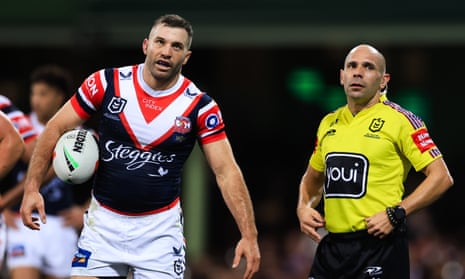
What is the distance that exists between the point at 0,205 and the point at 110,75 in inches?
67.4

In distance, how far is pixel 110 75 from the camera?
8641mm

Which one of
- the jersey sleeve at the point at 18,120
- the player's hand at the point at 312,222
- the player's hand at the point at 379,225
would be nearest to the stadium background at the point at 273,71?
the jersey sleeve at the point at 18,120

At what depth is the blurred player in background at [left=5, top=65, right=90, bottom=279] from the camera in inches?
440

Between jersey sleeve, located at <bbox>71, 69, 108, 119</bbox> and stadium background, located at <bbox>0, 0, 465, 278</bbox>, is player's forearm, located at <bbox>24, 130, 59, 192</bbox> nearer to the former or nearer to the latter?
jersey sleeve, located at <bbox>71, 69, 108, 119</bbox>

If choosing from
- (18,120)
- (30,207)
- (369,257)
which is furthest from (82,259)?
(18,120)

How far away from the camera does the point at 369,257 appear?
8.44m

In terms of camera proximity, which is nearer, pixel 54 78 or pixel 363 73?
pixel 363 73

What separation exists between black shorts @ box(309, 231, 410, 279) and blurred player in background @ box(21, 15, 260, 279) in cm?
67

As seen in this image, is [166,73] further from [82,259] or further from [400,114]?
[400,114]

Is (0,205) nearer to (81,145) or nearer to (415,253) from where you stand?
(81,145)

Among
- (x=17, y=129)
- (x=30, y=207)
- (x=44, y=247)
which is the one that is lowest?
(x=44, y=247)

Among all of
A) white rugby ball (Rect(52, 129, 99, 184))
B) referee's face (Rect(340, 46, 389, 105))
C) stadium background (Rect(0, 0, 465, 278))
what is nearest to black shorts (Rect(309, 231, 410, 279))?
referee's face (Rect(340, 46, 389, 105))

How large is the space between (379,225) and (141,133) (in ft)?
5.66

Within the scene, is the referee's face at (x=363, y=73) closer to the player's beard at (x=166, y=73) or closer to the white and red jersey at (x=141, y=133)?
the white and red jersey at (x=141, y=133)
